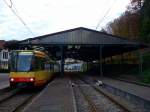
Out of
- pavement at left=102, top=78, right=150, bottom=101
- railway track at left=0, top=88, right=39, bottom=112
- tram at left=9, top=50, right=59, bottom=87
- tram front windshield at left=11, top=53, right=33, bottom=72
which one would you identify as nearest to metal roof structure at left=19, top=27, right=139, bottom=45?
railway track at left=0, top=88, right=39, bottom=112

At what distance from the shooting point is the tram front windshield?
30427 mm

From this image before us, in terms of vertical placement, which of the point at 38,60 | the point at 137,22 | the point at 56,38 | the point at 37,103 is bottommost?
the point at 37,103

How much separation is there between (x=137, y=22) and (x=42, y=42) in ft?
111

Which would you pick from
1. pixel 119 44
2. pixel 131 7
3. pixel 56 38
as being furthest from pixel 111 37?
pixel 131 7

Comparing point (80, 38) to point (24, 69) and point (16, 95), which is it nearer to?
point (24, 69)

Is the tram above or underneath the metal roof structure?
underneath

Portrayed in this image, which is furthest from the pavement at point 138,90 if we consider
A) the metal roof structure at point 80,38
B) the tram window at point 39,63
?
the metal roof structure at point 80,38

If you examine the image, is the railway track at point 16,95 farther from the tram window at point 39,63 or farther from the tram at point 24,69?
the tram window at point 39,63

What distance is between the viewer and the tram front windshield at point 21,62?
99.8ft

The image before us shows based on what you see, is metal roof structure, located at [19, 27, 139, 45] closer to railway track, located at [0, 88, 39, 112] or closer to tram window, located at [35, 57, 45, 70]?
railway track, located at [0, 88, 39, 112]

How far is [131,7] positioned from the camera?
3661 inches

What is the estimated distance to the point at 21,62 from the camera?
A: 30.6m

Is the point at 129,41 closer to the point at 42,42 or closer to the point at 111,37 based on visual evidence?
the point at 111,37

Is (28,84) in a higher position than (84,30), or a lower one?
lower
